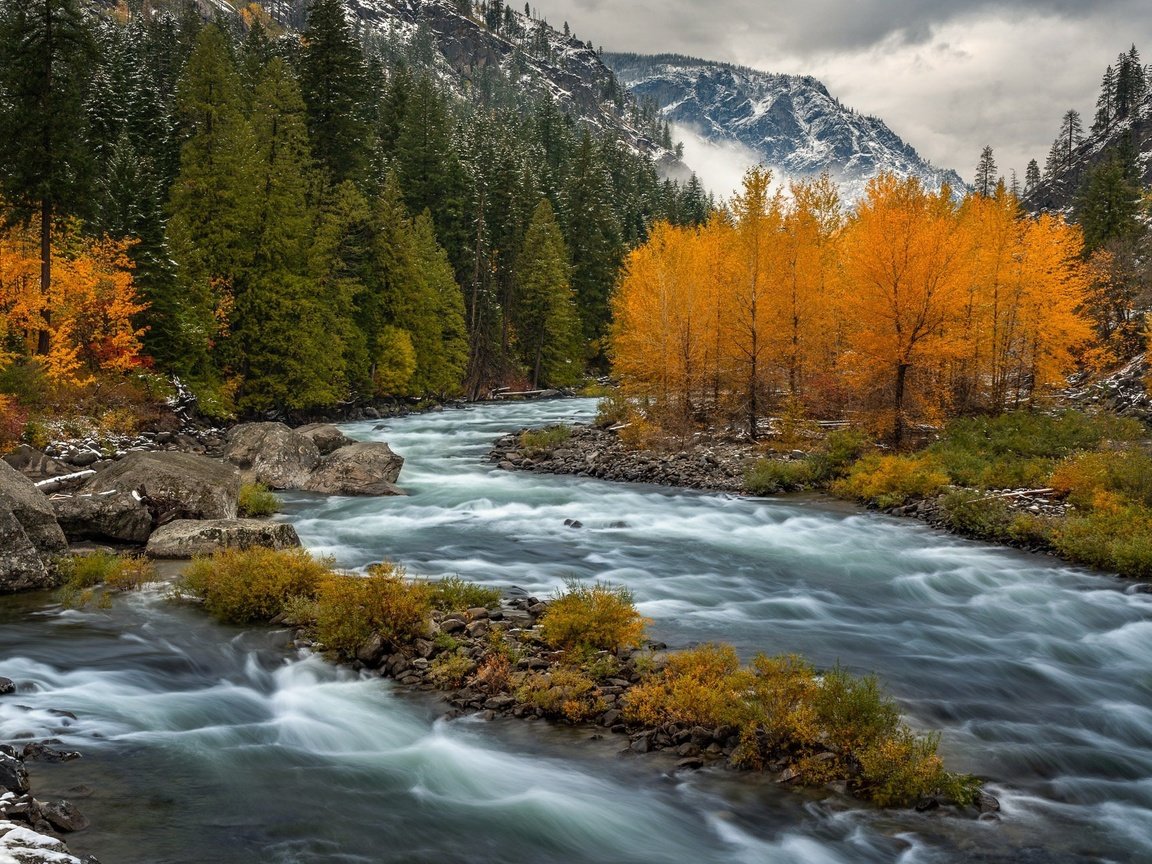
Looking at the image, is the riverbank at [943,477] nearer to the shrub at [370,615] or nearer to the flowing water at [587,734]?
the flowing water at [587,734]

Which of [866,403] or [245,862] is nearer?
[245,862]

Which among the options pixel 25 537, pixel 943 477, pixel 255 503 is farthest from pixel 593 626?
pixel 943 477

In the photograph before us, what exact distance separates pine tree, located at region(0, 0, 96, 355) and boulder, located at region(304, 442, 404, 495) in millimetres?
10170

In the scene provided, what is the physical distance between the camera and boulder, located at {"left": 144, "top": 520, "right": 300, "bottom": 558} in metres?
14.0

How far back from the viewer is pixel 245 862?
595cm

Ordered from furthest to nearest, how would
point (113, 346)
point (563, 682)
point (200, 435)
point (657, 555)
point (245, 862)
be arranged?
point (200, 435) < point (113, 346) < point (657, 555) < point (563, 682) < point (245, 862)

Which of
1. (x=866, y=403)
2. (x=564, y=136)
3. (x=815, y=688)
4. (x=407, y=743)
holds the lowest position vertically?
(x=407, y=743)

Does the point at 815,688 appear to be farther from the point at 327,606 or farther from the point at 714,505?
the point at 714,505

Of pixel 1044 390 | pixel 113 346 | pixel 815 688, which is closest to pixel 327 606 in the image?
pixel 815 688

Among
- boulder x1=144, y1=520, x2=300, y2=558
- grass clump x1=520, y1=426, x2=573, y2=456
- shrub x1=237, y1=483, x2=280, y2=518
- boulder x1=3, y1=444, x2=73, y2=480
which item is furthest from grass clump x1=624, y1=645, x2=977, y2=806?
grass clump x1=520, y1=426, x2=573, y2=456

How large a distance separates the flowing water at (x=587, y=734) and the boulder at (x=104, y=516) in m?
3.28

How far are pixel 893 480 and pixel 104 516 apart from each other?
64.2 feet

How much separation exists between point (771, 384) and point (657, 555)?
51.6 feet

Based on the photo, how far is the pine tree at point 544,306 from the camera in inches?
2314
